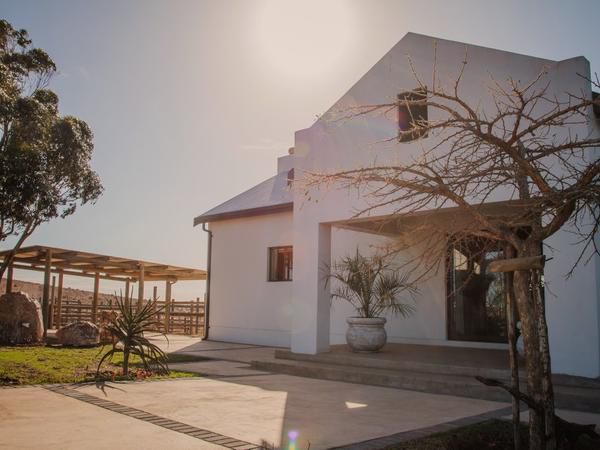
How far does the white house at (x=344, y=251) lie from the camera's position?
24.1 feet

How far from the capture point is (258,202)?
16328 mm

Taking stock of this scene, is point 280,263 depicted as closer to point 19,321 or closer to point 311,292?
point 311,292

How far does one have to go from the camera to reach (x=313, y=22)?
8.25 meters

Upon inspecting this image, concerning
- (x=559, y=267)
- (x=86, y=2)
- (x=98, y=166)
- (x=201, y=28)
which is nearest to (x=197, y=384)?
(x=559, y=267)

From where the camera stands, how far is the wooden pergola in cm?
1614

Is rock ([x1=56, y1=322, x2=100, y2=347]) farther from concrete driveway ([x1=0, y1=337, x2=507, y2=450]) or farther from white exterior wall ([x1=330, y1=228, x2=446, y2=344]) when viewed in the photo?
concrete driveway ([x1=0, y1=337, x2=507, y2=450])

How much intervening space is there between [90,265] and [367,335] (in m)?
13.2

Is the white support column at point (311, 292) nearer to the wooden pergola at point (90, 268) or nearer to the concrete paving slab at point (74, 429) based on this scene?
the concrete paving slab at point (74, 429)

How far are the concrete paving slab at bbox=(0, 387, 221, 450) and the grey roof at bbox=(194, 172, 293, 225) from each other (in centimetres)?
942

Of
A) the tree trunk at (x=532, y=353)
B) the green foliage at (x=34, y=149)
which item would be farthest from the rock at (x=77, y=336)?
the tree trunk at (x=532, y=353)

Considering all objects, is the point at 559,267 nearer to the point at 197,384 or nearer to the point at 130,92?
the point at 197,384

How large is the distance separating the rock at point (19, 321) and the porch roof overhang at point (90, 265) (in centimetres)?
196

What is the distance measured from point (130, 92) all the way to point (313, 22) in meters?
3.98

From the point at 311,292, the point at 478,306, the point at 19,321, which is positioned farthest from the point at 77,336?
the point at 478,306
